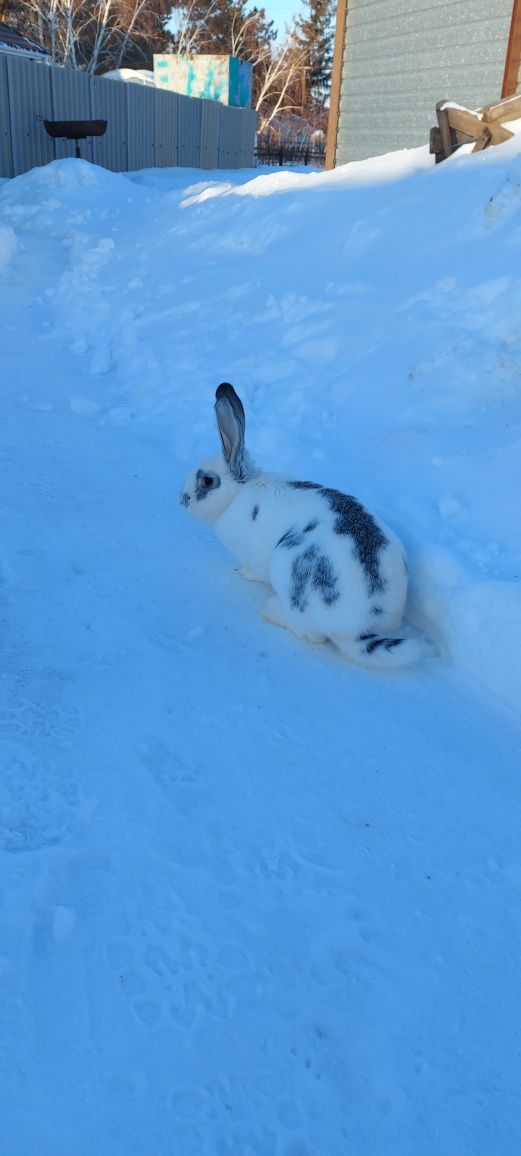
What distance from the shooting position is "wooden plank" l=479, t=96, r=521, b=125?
7.07 m

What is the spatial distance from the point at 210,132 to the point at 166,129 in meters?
3.20

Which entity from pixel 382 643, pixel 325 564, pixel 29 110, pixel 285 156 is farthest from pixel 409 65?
pixel 285 156

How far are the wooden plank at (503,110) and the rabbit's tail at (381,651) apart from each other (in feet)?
19.9

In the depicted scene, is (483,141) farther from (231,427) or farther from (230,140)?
(230,140)

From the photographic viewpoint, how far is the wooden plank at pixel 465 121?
23.8 ft

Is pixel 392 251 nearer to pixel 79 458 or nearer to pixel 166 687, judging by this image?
pixel 79 458

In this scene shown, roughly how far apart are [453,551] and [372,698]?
89cm

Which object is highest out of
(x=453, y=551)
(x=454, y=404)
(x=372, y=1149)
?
(x=454, y=404)

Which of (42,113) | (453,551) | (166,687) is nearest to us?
(166,687)

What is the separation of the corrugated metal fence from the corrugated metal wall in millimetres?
7386

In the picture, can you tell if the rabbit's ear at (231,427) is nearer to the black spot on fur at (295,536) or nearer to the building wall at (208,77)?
the black spot on fur at (295,536)

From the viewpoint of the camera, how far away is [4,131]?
15.1m

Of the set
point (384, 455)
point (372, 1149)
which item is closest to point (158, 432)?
point (384, 455)

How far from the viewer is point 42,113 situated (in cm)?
1619
